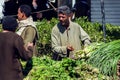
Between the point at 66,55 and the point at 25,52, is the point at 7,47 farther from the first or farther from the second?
the point at 66,55

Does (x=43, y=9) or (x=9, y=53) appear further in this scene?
(x=43, y=9)

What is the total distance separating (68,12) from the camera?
969 centimetres

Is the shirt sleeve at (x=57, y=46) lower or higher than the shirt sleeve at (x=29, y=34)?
lower

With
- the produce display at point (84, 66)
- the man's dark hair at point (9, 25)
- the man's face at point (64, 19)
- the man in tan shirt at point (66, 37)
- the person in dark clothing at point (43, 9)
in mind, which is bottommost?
the person in dark clothing at point (43, 9)

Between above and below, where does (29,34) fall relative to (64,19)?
below

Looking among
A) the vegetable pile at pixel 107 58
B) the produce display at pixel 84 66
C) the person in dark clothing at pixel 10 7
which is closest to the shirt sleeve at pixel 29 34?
the produce display at pixel 84 66

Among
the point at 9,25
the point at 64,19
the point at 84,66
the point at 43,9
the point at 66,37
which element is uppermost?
the point at 9,25

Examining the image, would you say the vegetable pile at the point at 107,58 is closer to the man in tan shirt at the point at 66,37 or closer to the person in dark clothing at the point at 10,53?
the man in tan shirt at the point at 66,37

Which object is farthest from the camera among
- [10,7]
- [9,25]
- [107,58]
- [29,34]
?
[10,7]

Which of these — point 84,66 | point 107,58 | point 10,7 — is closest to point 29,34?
point 84,66

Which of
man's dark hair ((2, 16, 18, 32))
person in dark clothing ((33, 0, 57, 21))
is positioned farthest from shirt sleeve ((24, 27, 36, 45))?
person in dark clothing ((33, 0, 57, 21))

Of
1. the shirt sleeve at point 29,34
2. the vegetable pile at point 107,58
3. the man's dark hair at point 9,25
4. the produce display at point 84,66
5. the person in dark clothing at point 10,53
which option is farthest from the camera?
the shirt sleeve at point 29,34

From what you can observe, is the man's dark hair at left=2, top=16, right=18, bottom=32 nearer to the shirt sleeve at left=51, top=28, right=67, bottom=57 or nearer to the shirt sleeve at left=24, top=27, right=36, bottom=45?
the shirt sleeve at left=24, top=27, right=36, bottom=45

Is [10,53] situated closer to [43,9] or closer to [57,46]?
[57,46]
